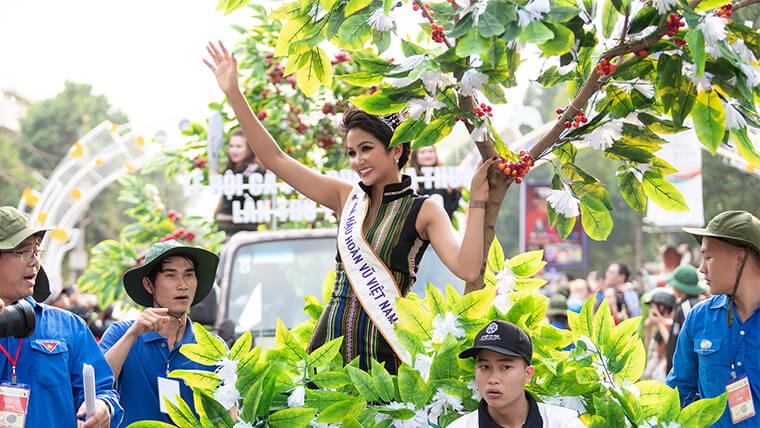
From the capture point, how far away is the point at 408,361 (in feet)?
9.60

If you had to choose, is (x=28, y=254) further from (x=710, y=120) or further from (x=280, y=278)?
(x=280, y=278)

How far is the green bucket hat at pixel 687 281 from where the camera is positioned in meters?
6.76

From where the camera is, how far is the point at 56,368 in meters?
2.89

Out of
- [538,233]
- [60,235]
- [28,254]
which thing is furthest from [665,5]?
[538,233]

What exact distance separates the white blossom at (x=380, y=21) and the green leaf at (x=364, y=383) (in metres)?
1.08

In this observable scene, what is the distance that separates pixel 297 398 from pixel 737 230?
5.81ft

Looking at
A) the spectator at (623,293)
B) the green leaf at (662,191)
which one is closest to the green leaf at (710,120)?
the green leaf at (662,191)

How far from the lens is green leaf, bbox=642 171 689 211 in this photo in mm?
2996

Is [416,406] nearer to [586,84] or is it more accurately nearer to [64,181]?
[586,84]

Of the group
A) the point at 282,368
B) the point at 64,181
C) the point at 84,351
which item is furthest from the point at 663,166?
the point at 64,181

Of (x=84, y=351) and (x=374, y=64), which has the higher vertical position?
(x=374, y=64)

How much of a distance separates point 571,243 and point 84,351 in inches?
739

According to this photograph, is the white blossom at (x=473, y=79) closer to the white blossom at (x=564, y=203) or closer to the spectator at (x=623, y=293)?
the white blossom at (x=564, y=203)

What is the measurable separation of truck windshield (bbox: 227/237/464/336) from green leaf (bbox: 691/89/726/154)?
11.2 ft
